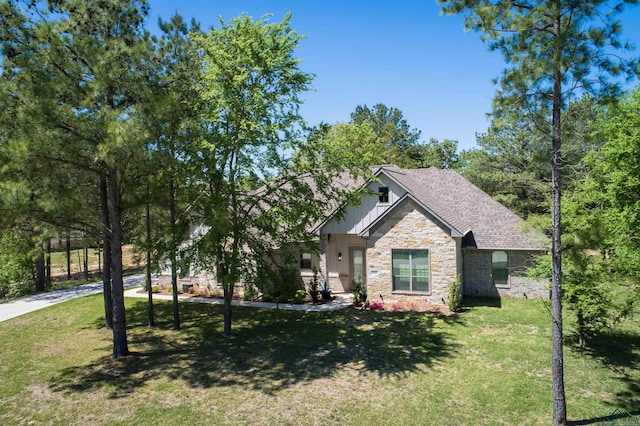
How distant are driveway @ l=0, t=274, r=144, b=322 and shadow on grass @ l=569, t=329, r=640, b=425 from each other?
23350 mm

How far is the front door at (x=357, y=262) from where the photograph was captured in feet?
70.6

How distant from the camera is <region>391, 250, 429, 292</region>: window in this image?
60.5 feet

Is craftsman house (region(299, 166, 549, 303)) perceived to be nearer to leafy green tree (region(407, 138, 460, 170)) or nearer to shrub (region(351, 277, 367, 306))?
shrub (region(351, 277, 367, 306))

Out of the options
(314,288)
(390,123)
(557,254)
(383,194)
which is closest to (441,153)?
(390,123)

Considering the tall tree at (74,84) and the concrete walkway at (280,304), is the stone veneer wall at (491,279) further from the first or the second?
the tall tree at (74,84)

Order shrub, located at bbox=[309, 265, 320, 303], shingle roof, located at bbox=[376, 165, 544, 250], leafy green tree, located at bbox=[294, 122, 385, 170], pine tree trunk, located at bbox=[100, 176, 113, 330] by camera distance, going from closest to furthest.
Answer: leafy green tree, located at bbox=[294, 122, 385, 170], pine tree trunk, located at bbox=[100, 176, 113, 330], shingle roof, located at bbox=[376, 165, 544, 250], shrub, located at bbox=[309, 265, 320, 303]

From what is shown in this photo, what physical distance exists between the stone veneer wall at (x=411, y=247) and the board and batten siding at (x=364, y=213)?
1683 mm

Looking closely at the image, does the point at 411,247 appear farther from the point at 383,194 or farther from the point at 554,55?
the point at 554,55

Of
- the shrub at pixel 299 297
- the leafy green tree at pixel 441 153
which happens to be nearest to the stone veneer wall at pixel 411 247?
the shrub at pixel 299 297

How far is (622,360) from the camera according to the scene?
37.9ft

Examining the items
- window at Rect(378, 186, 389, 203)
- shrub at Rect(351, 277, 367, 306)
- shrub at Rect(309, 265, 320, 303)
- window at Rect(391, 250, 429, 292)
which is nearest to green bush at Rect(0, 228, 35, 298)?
shrub at Rect(309, 265, 320, 303)

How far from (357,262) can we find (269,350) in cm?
900

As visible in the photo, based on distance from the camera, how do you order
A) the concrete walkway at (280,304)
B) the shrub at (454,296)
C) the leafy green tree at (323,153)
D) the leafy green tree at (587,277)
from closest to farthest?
the leafy green tree at (587,277)
the leafy green tree at (323,153)
the shrub at (454,296)
the concrete walkway at (280,304)

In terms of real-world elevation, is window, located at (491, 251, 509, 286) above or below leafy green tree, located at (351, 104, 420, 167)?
below
